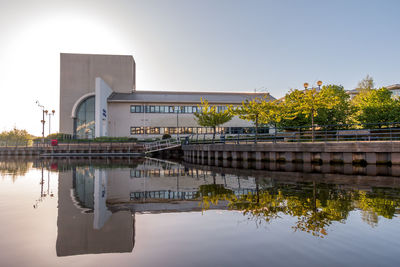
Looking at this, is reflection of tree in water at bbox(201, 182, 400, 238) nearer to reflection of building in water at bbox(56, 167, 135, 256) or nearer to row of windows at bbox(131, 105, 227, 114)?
reflection of building in water at bbox(56, 167, 135, 256)

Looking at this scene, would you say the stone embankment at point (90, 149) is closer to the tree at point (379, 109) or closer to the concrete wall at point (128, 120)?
the concrete wall at point (128, 120)

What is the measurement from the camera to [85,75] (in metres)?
66.4

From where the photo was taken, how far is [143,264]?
3711mm

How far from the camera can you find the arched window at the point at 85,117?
55.1 metres

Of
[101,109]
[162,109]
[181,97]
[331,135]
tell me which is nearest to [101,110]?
[101,109]

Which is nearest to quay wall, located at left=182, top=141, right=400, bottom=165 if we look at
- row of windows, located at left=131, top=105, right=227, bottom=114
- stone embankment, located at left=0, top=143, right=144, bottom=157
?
stone embankment, located at left=0, top=143, right=144, bottom=157

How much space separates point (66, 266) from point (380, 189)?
9422mm

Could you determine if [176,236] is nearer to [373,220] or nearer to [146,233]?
[146,233]

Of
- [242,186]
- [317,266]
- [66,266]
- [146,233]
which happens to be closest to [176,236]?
[146,233]

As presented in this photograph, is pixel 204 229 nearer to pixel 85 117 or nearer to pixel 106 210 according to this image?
pixel 106 210

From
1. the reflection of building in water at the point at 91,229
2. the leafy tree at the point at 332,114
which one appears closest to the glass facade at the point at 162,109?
the leafy tree at the point at 332,114

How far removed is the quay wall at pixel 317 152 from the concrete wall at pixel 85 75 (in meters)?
48.5

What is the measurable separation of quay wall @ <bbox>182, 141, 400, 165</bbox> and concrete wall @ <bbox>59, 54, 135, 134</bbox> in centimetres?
4849

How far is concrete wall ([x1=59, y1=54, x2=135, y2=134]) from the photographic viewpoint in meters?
65.3
